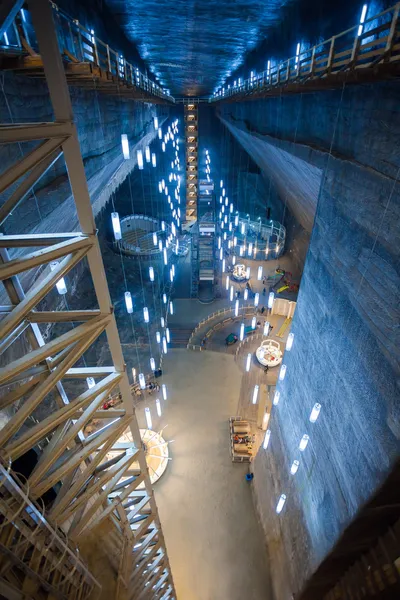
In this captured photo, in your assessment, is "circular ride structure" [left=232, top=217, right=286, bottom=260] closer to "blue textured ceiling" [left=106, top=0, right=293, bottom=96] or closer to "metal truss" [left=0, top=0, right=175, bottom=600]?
"blue textured ceiling" [left=106, top=0, right=293, bottom=96]

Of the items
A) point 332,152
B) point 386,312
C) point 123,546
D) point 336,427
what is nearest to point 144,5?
point 332,152

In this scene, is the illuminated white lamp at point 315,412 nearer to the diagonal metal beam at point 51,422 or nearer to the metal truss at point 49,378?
the metal truss at point 49,378

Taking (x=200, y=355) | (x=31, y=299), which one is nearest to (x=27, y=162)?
(x=31, y=299)

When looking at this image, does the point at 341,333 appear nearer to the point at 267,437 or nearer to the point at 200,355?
the point at 267,437

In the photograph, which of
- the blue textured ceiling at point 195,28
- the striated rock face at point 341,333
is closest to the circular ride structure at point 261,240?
the blue textured ceiling at point 195,28

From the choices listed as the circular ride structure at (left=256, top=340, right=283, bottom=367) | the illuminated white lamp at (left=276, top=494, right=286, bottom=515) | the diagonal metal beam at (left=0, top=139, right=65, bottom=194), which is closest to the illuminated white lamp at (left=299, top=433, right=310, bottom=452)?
the illuminated white lamp at (left=276, top=494, right=286, bottom=515)
